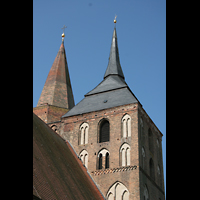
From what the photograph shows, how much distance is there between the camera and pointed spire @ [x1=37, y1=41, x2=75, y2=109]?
22397 mm

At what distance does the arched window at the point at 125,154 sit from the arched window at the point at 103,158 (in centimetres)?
79

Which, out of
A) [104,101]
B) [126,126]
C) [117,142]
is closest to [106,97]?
[104,101]

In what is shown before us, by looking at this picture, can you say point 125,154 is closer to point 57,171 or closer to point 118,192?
point 118,192

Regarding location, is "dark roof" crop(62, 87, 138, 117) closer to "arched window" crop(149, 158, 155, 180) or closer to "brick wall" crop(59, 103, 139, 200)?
"brick wall" crop(59, 103, 139, 200)

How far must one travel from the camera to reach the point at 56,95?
22609 millimetres

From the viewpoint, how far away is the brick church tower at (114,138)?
16594mm

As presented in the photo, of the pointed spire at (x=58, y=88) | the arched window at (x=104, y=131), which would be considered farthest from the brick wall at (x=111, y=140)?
the pointed spire at (x=58, y=88)

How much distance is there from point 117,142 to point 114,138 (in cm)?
32

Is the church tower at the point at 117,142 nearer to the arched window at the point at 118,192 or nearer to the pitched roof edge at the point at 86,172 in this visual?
the arched window at the point at 118,192

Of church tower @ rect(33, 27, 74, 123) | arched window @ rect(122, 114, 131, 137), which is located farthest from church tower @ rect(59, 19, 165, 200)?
church tower @ rect(33, 27, 74, 123)
